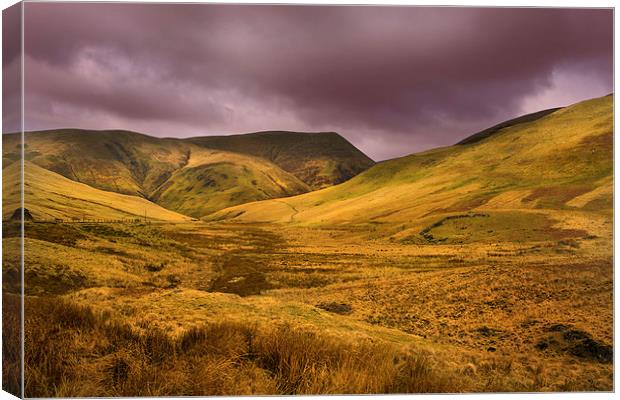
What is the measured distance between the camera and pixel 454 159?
7988 millimetres

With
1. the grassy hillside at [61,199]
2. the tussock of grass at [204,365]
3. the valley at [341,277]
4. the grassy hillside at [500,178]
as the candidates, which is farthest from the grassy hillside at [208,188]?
the tussock of grass at [204,365]

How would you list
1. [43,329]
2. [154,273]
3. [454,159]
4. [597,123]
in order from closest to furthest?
1. [43,329]
2. [597,123]
3. [154,273]
4. [454,159]

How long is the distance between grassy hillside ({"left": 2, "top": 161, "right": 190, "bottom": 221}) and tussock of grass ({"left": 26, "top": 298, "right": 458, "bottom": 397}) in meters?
1.80

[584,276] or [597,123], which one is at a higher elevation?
[597,123]

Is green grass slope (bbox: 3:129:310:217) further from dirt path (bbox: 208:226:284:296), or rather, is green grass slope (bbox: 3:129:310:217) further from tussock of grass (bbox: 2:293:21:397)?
tussock of grass (bbox: 2:293:21:397)

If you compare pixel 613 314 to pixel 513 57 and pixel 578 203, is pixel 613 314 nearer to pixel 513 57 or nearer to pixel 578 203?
pixel 578 203

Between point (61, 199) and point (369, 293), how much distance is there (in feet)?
19.6

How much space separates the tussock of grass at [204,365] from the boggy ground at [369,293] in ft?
0.10

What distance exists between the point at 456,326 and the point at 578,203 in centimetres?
352

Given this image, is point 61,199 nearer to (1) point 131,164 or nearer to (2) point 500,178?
(1) point 131,164

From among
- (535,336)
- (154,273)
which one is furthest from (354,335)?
(154,273)

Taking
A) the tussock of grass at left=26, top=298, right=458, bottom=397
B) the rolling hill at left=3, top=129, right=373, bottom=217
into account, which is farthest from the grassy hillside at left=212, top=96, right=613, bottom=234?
the tussock of grass at left=26, top=298, right=458, bottom=397

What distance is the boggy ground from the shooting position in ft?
17.1

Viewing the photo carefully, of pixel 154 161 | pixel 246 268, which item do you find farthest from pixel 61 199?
pixel 246 268
